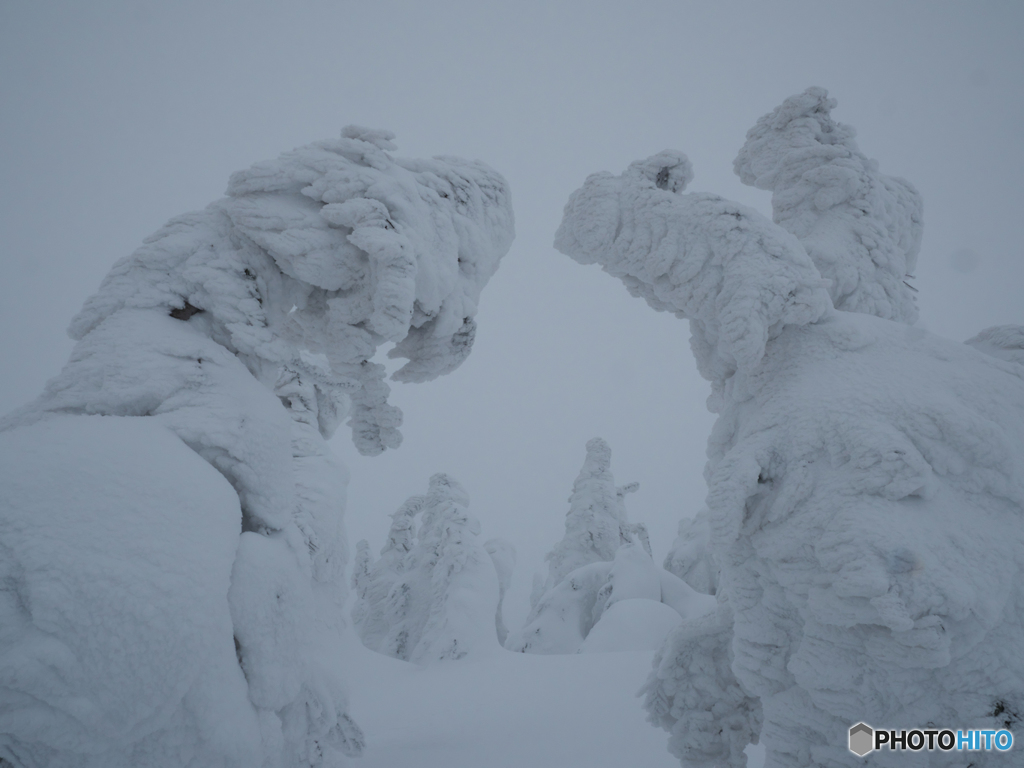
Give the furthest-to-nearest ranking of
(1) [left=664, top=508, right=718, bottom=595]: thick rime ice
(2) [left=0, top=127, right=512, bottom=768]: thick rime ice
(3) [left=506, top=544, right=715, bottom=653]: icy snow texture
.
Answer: (1) [left=664, top=508, right=718, bottom=595]: thick rime ice < (3) [left=506, top=544, right=715, bottom=653]: icy snow texture < (2) [left=0, top=127, right=512, bottom=768]: thick rime ice

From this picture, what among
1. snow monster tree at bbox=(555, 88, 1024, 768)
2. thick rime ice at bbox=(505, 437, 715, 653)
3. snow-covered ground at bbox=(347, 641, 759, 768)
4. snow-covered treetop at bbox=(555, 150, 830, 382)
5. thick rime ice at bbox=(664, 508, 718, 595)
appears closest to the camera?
snow monster tree at bbox=(555, 88, 1024, 768)

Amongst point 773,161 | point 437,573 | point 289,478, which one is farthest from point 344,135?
point 437,573

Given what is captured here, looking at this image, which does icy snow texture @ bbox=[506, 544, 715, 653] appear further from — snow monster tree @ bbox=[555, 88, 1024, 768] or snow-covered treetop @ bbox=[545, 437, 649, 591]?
snow monster tree @ bbox=[555, 88, 1024, 768]

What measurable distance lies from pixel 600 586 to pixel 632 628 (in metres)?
2.27

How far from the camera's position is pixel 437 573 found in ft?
20.1

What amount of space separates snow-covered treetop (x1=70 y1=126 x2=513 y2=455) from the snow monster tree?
1.09 metres

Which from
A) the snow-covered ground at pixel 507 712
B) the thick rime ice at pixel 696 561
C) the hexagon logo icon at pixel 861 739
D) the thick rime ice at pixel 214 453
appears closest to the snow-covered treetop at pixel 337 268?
the thick rime ice at pixel 214 453

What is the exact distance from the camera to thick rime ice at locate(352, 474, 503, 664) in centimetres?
511

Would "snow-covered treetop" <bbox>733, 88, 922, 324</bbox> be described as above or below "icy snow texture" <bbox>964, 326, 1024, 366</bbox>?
above

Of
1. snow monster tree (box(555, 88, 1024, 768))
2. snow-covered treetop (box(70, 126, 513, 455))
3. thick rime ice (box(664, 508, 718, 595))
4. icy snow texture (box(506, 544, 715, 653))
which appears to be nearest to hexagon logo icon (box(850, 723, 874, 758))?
snow monster tree (box(555, 88, 1024, 768))

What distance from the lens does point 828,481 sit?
6.94 feet

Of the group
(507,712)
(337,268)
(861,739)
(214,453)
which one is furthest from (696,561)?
(214,453)

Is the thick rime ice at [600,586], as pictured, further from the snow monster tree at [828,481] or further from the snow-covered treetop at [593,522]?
the snow monster tree at [828,481]

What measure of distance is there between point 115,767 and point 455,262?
2093 mm
